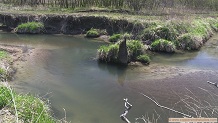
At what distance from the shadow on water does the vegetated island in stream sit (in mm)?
541

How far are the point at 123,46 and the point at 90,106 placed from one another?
26.0 ft

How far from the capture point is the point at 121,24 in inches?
1232

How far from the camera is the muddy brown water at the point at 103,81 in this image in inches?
513

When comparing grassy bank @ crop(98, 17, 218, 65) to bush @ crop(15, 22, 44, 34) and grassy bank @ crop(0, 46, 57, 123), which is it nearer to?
bush @ crop(15, 22, 44, 34)

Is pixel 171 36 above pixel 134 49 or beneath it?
above

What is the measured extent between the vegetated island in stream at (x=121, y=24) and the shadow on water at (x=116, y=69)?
0.54 metres

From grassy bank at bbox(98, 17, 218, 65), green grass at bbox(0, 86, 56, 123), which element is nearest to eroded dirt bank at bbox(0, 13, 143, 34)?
grassy bank at bbox(98, 17, 218, 65)

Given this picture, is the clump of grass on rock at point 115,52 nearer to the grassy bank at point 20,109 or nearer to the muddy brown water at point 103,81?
the muddy brown water at point 103,81

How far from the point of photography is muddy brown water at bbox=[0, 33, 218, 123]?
42.8 ft

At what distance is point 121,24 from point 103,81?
15.2 metres

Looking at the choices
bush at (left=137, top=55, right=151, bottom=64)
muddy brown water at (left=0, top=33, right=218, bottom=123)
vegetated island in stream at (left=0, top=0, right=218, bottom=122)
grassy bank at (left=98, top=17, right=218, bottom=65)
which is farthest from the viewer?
grassy bank at (left=98, top=17, right=218, bottom=65)

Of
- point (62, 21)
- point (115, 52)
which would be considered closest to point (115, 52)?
point (115, 52)

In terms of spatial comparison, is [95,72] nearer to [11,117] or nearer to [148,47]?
[148,47]

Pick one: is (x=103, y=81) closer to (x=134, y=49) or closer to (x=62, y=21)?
(x=134, y=49)
